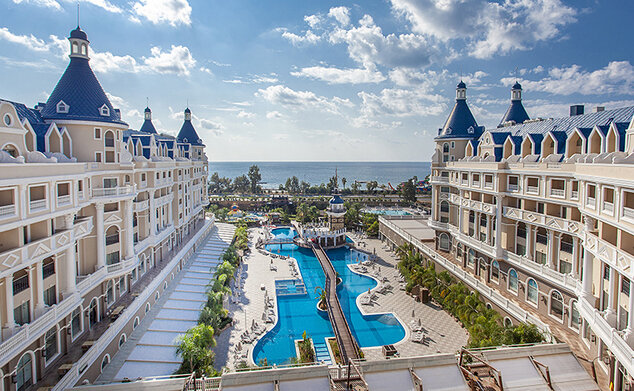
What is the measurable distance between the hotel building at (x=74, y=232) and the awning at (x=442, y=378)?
46.3 ft

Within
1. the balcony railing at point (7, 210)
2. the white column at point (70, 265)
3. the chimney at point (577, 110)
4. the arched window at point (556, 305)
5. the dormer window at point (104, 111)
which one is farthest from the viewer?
the chimney at point (577, 110)

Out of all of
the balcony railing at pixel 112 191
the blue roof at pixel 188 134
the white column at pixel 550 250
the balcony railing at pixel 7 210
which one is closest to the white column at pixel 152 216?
the balcony railing at pixel 112 191

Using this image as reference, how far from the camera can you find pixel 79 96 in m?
22.0

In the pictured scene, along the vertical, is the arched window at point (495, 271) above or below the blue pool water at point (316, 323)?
above

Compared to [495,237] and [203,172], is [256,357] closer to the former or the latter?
[495,237]

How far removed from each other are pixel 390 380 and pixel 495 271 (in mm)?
18370

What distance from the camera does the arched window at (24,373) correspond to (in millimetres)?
14109

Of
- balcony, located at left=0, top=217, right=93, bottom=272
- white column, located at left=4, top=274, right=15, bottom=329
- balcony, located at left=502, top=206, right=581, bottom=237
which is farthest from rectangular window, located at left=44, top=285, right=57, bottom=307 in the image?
balcony, located at left=502, top=206, right=581, bottom=237

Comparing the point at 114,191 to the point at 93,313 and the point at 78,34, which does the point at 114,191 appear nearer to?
the point at 93,313

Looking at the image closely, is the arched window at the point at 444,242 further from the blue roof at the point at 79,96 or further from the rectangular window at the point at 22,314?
the rectangular window at the point at 22,314

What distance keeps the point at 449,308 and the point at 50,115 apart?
1156 inches

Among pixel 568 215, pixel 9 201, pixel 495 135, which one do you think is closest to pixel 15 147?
pixel 9 201

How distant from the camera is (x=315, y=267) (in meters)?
41.2

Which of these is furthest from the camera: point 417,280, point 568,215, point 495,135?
point 417,280
